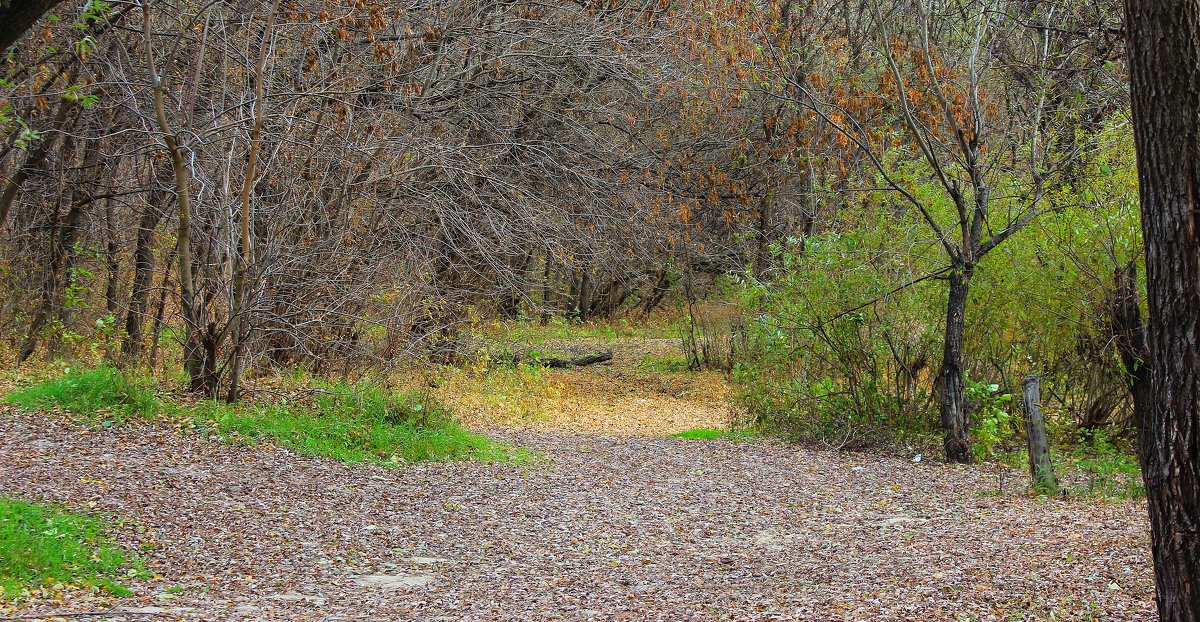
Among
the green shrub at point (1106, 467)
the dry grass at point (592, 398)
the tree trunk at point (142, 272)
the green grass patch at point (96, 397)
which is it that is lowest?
the dry grass at point (592, 398)

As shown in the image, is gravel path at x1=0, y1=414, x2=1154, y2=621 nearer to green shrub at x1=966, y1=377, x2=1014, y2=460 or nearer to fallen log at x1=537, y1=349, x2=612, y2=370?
green shrub at x1=966, y1=377, x2=1014, y2=460

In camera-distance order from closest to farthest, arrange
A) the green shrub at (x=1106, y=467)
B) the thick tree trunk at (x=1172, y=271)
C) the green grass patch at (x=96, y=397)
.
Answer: the thick tree trunk at (x=1172, y=271), the green shrub at (x=1106, y=467), the green grass patch at (x=96, y=397)

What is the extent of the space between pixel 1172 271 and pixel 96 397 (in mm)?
8307

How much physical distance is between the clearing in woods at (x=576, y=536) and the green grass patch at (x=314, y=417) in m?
0.29

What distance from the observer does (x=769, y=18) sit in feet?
36.2

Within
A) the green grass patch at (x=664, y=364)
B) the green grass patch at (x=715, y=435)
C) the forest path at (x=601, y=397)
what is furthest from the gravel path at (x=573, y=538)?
the green grass patch at (x=664, y=364)

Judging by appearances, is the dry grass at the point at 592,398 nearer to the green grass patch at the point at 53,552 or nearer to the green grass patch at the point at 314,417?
the green grass patch at the point at 314,417

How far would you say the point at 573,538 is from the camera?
22.7 ft

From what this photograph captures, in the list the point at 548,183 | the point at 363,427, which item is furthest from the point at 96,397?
the point at 548,183

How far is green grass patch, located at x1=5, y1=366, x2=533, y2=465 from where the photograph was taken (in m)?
8.62

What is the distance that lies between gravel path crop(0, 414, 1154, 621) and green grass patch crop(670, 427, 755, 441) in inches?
73.9

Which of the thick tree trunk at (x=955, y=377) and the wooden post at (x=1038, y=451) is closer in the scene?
the wooden post at (x=1038, y=451)

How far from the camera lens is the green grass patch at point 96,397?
28.0 ft

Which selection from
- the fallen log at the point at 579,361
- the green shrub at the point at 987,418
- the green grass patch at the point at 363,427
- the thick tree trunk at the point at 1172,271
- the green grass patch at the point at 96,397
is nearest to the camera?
the thick tree trunk at the point at 1172,271
